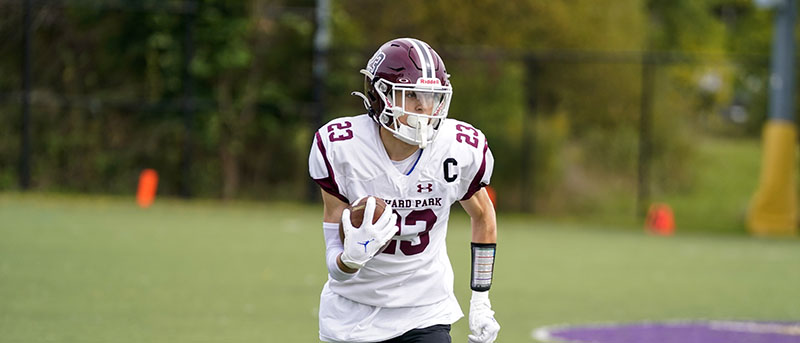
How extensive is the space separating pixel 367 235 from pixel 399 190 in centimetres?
37

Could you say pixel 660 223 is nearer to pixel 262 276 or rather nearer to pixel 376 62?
pixel 262 276

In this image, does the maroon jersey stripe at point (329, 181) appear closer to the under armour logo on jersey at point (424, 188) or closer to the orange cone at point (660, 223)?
the under armour logo on jersey at point (424, 188)

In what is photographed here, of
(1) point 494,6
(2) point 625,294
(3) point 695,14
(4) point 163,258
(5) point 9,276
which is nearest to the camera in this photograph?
(5) point 9,276

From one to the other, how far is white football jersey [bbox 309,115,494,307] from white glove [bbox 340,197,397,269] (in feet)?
0.86

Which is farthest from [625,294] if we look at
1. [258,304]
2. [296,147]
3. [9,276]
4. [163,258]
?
[296,147]

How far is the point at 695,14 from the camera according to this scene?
142 feet

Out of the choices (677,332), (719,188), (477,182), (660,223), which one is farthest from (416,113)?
(719,188)

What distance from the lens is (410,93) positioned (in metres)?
4.77

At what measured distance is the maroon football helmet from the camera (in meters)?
4.69

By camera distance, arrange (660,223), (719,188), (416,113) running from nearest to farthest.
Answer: (416,113)
(660,223)
(719,188)

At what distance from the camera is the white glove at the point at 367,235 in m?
4.42

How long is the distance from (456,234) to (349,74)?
684 cm

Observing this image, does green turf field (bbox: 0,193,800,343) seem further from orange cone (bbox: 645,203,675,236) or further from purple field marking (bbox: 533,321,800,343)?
orange cone (bbox: 645,203,675,236)

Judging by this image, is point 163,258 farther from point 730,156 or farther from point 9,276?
point 730,156
